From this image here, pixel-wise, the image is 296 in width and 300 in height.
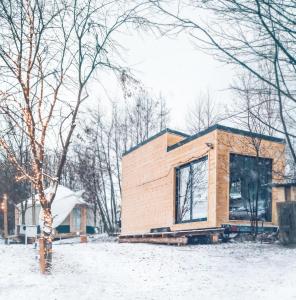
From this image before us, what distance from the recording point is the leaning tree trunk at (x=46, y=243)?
32.5ft

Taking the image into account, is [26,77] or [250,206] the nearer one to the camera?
[26,77]

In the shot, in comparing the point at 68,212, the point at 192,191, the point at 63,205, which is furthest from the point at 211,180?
the point at 63,205

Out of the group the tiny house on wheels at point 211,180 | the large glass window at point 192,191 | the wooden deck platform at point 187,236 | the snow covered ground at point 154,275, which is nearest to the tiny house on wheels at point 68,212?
the tiny house on wheels at point 211,180

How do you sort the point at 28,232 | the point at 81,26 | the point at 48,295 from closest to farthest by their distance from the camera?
1. the point at 48,295
2. the point at 81,26
3. the point at 28,232

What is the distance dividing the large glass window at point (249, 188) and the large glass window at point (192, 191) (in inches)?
43.9

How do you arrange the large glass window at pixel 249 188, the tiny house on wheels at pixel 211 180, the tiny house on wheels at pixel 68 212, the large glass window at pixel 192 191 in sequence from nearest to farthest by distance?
the tiny house on wheels at pixel 211 180
the large glass window at pixel 249 188
the large glass window at pixel 192 191
the tiny house on wheels at pixel 68 212

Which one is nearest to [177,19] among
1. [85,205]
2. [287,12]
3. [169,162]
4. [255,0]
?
[255,0]

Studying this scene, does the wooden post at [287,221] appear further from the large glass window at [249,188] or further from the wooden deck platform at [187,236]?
the large glass window at [249,188]

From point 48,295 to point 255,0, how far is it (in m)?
6.24

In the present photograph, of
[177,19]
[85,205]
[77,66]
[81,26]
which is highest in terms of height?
[81,26]

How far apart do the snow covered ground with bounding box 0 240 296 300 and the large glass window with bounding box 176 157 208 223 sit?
4669 mm

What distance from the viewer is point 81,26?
1127 centimetres

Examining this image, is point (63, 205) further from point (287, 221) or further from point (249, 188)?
point (287, 221)

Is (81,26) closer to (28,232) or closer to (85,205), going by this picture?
(28,232)
